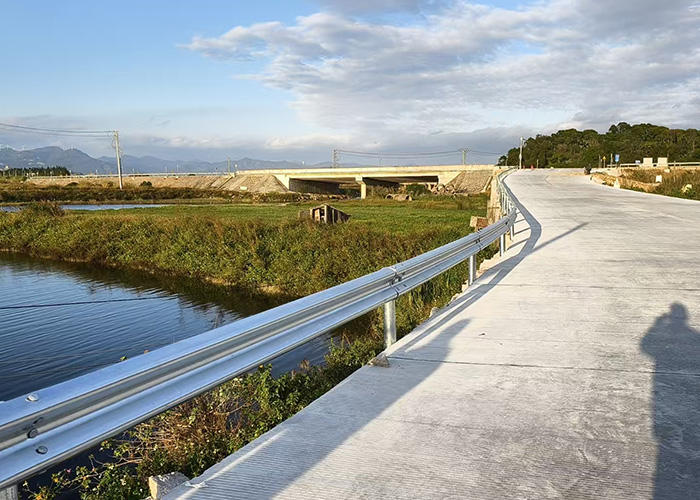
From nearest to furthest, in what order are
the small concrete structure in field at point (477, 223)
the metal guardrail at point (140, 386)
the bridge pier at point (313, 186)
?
the metal guardrail at point (140, 386) < the small concrete structure in field at point (477, 223) < the bridge pier at point (313, 186)

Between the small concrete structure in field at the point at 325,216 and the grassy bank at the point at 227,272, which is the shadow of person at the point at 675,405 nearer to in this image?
the grassy bank at the point at 227,272

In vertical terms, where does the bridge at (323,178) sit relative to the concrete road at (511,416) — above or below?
above

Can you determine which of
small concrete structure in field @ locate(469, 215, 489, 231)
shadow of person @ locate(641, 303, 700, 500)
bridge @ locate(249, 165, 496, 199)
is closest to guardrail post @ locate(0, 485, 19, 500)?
shadow of person @ locate(641, 303, 700, 500)

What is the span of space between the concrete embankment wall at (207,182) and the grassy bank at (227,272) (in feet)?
184

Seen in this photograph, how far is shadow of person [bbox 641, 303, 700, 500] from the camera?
301 centimetres

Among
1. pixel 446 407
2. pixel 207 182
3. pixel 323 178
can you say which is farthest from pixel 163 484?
pixel 207 182

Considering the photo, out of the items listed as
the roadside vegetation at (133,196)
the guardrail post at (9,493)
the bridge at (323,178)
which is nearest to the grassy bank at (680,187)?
the guardrail post at (9,493)

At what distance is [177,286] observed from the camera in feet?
74.2

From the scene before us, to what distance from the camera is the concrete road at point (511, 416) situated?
2.99 metres

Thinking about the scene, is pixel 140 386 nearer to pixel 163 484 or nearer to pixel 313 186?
pixel 163 484

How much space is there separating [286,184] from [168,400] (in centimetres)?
9658

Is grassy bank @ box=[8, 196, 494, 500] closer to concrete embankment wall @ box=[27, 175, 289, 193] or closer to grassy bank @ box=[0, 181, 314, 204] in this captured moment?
grassy bank @ box=[0, 181, 314, 204]

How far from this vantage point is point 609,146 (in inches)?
4557

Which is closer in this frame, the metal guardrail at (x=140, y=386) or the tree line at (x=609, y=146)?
the metal guardrail at (x=140, y=386)
